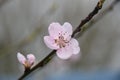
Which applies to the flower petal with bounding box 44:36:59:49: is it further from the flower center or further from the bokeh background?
the bokeh background

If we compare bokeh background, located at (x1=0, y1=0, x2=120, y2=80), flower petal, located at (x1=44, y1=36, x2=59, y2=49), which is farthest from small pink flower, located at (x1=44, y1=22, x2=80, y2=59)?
bokeh background, located at (x1=0, y1=0, x2=120, y2=80)

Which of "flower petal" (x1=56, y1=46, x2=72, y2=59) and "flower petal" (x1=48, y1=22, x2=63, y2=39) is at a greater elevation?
"flower petal" (x1=48, y1=22, x2=63, y2=39)

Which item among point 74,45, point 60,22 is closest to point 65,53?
point 74,45

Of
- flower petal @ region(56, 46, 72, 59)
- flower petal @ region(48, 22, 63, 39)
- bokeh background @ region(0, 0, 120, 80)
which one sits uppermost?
bokeh background @ region(0, 0, 120, 80)

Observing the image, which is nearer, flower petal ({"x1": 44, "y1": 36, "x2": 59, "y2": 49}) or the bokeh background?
flower petal ({"x1": 44, "y1": 36, "x2": 59, "y2": 49})

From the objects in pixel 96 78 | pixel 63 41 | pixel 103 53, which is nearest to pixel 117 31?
pixel 103 53

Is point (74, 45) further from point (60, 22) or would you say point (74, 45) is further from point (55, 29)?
point (60, 22)

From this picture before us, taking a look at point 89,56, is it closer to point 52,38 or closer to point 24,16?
point 24,16
